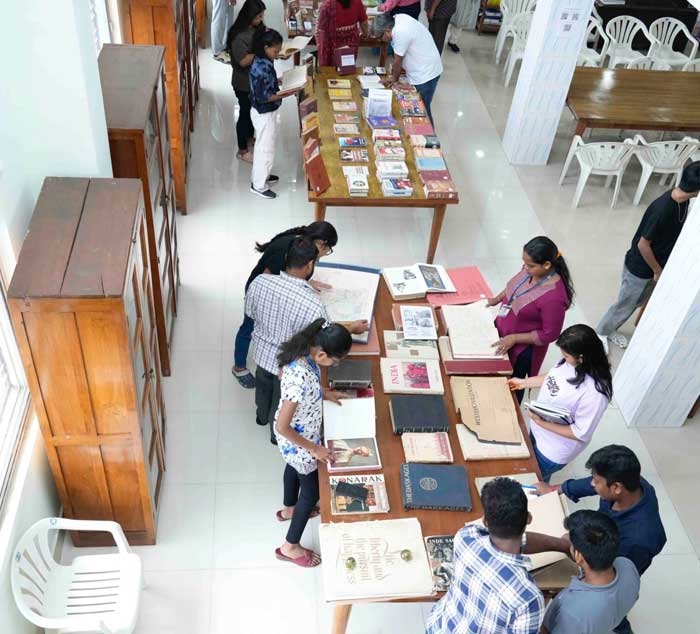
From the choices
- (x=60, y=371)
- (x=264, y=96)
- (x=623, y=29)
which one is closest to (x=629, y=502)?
(x=60, y=371)

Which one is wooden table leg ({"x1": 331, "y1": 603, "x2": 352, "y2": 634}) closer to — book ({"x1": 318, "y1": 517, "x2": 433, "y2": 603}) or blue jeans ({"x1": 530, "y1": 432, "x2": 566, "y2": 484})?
book ({"x1": 318, "y1": 517, "x2": 433, "y2": 603})

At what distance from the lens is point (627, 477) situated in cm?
319

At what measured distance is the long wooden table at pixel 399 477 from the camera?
11.3 feet

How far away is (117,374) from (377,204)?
311 centimetres

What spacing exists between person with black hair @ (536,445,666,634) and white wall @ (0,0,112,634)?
2.61m

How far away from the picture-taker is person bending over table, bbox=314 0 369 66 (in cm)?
752

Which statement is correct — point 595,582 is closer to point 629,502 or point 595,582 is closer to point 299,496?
point 629,502

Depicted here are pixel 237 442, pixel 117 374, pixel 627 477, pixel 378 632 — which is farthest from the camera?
pixel 237 442

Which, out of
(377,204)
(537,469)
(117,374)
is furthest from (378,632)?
(377,204)

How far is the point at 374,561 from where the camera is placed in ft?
10.8

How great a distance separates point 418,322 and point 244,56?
400 centimetres

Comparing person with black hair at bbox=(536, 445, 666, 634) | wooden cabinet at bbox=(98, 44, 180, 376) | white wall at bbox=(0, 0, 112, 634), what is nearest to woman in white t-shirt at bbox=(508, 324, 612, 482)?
person with black hair at bbox=(536, 445, 666, 634)

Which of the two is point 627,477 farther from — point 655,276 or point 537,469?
point 655,276

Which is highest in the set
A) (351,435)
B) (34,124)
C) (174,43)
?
(34,124)
